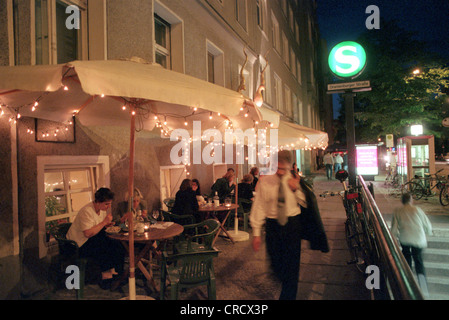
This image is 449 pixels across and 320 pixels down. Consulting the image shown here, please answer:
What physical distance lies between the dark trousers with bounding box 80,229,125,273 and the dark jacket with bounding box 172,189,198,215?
168 centimetres

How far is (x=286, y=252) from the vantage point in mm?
3396

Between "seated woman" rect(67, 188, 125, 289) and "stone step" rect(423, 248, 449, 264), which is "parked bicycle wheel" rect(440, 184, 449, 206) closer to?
"stone step" rect(423, 248, 449, 264)

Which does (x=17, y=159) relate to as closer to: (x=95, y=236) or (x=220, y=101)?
(x=95, y=236)

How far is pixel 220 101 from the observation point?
3.38 meters

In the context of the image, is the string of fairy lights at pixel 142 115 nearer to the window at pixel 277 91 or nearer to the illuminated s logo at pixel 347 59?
the illuminated s logo at pixel 347 59

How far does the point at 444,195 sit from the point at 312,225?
917cm

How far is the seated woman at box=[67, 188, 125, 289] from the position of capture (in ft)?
14.0

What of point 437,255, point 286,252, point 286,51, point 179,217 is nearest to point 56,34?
point 179,217

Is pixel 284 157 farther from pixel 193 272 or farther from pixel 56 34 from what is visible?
pixel 56 34

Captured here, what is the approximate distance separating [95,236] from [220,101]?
110 inches

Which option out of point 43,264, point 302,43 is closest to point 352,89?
point 43,264

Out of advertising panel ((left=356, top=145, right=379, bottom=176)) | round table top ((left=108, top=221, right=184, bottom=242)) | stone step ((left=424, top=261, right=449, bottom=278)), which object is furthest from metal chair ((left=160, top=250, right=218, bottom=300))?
advertising panel ((left=356, top=145, right=379, bottom=176))
